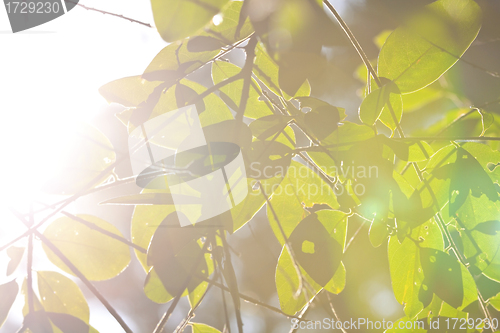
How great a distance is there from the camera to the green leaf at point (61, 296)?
65 centimetres

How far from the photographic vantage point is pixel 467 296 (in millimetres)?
550

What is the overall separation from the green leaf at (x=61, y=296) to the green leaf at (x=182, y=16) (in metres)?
0.56

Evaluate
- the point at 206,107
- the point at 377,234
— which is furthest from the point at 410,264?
the point at 206,107

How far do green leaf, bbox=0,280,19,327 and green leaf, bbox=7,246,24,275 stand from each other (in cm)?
3

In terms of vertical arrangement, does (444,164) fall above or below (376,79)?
below

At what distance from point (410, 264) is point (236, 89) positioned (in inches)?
18.1

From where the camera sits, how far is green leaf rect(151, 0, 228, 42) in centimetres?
37

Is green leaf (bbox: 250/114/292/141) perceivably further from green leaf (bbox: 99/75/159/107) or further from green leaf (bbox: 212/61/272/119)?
green leaf (bbox: 99/75/159/107)

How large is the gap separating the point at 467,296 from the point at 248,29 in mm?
603

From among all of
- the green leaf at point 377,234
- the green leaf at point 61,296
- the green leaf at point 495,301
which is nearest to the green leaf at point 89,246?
the green leaf at point 61,296

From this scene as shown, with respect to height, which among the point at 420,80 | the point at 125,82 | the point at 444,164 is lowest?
the point at 444,164

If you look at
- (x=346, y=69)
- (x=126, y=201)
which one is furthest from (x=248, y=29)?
(x=346, y=69)

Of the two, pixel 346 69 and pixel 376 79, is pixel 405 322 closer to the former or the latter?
pixel 376 79

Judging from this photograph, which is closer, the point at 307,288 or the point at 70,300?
the point at 307,288
